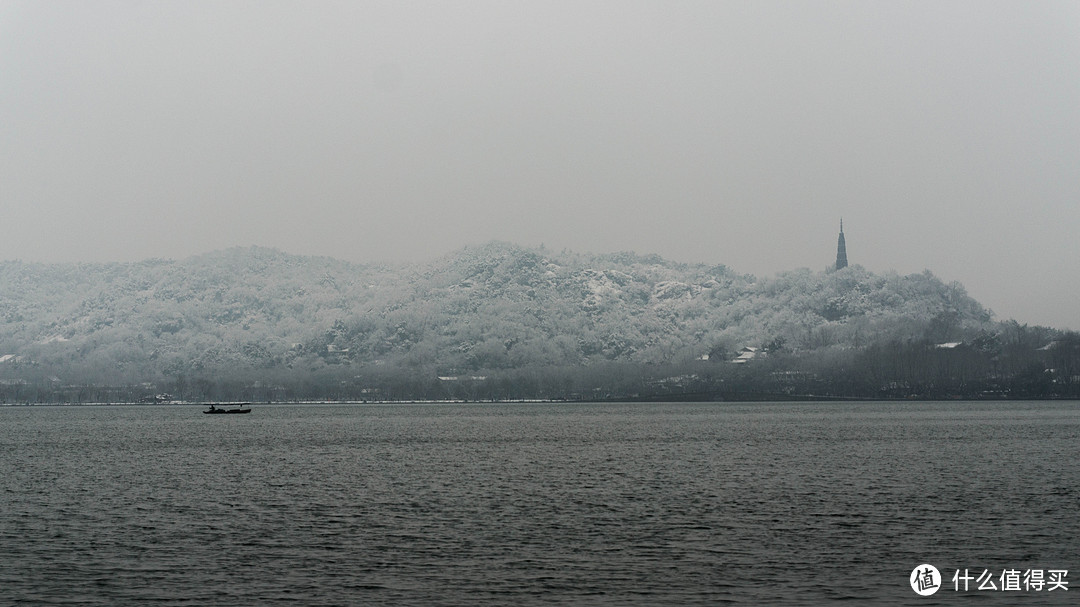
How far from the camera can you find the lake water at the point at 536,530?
51.2m

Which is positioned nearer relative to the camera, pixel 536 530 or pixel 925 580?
pixel 925 580

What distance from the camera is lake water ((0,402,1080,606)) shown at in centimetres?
5116

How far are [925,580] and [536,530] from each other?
80.2 feet

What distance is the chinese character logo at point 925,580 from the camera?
4959 centimetres

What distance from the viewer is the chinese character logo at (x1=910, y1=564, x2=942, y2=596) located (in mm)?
49594

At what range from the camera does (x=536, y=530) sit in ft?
226

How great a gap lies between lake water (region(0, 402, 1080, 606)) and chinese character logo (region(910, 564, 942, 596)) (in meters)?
0.60

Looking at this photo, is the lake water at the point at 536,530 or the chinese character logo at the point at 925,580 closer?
the chinese character logo at the point at 925,580

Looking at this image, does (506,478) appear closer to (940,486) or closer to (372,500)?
(372,500)

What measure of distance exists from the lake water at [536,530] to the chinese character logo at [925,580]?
0.60 metres

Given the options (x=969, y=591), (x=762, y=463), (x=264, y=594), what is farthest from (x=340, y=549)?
(x=762, y=463)

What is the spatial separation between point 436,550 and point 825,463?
69485 mm

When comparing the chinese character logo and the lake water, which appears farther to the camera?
the lake water

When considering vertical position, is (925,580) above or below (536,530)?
below
